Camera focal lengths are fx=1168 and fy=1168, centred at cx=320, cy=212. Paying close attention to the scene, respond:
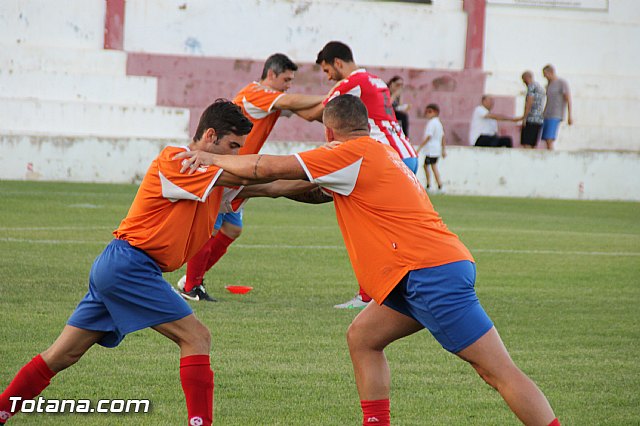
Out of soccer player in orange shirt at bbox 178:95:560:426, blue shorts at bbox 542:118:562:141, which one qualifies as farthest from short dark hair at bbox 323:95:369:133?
blue shorts at bbox 542:118:562:141

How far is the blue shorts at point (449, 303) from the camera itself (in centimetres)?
523

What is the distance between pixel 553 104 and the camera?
96.4ft

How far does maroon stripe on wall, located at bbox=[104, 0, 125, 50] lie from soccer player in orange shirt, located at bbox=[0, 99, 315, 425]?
24.8 metres

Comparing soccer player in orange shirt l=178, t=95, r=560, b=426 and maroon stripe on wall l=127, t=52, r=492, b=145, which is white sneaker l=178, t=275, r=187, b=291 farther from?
maroon stripe on wall l=127, t=52, r=492, b=145

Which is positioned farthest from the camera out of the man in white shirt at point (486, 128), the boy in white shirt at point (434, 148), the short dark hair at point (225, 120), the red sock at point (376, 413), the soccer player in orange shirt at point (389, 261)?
the man in white shirt at point (486, 128)

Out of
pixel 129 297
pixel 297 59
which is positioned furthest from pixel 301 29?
pixel 129 297

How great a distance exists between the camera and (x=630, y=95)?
33125 mm

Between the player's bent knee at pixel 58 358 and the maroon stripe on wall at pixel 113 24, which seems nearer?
the player's bent knee at pixel 58 358

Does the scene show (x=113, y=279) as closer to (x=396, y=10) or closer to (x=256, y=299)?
(x=256, y=299)

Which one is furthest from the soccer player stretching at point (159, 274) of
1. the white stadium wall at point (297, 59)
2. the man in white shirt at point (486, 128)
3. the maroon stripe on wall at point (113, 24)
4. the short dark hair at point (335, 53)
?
the maroon stripe on wall at point (113, 24)

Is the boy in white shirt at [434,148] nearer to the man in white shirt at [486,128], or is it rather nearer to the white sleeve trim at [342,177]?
the man in white shirt at [486,128]

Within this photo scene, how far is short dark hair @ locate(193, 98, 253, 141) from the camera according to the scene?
575 cm

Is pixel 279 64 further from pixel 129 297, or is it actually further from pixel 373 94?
pixel 129 297

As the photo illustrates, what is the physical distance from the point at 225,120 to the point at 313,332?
10.9 ft
